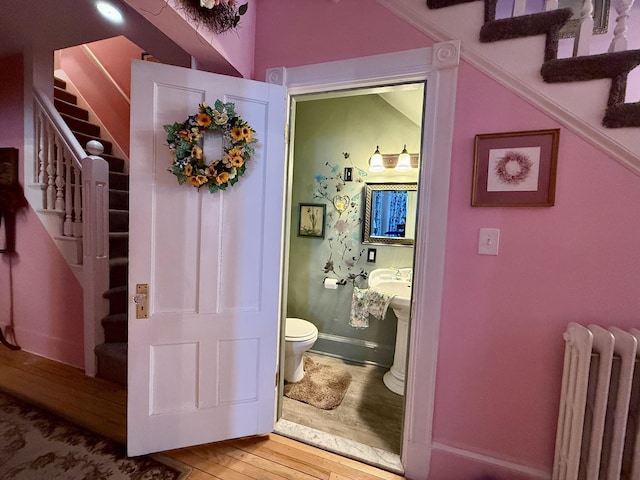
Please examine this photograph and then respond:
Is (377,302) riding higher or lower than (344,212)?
lower

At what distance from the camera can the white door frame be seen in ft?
4.28

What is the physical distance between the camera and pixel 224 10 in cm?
132

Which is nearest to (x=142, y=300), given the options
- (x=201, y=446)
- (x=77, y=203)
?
(x=201, y=446)

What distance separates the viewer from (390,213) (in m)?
2.41

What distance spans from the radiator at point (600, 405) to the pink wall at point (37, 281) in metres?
3.18

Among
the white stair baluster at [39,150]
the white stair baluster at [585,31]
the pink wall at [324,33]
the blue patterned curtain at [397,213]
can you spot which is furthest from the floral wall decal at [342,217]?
the white stair baluster at [39,150]

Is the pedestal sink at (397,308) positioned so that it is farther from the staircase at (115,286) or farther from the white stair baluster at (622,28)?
the staircase at (115,286)

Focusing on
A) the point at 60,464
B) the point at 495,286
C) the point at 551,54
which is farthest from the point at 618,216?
the point at 60,464

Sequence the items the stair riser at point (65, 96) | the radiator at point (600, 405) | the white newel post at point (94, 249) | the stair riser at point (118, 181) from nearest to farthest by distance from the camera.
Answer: the radiator at point (600, 405) < the white newel post at point (94, 249) < the stair riser at point (118, 181) < the stair riser at point (65, 96)

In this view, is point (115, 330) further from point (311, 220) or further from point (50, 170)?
point (311, 220)

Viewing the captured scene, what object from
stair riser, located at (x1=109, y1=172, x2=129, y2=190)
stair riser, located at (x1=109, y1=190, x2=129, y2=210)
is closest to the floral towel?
stair riser, located at (x1=109, y1=190, x2=129, y2=210)

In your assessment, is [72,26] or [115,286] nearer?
[72,26]

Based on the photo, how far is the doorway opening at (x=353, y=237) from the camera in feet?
7.34

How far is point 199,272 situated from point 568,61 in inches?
76.0
